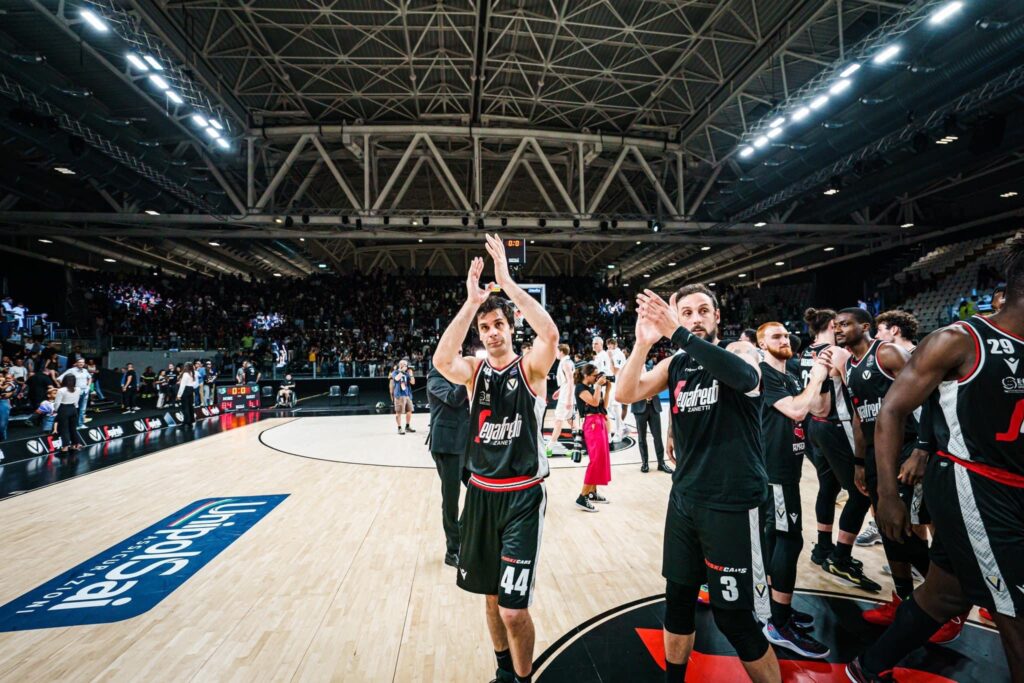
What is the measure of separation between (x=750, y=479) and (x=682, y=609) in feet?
2.32

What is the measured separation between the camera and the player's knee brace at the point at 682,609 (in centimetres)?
238

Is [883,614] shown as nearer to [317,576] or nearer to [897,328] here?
[897,328]

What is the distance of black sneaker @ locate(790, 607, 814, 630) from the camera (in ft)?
10.6

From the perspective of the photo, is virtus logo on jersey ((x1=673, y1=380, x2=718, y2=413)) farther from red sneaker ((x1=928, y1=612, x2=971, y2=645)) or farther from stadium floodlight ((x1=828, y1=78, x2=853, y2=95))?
stadium floodlight ((x1=828, y1=78, x2=853, y2=95))

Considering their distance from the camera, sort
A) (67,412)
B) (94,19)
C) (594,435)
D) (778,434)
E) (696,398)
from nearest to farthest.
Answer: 1. (696,398)
2. (778,434)
3. (594,435)
4. (94,19)
5. (67,412)

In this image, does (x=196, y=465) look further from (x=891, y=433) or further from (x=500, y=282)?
(x=891, y=433)

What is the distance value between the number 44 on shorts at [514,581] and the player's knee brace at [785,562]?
1.70m

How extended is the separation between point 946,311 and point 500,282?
2460cm

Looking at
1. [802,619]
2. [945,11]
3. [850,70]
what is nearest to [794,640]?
[802,619]

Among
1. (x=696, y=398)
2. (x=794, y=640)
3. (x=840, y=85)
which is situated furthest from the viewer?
(x=840, y=85)

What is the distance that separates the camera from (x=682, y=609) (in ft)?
7.80

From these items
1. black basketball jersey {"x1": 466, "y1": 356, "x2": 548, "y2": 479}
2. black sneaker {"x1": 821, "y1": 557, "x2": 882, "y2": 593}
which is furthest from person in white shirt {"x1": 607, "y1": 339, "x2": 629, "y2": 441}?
black basketball jersey {"x1": 466, "y1": 356, "x2": 548, "y2": 479}

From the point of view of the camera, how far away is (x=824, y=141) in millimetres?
12430

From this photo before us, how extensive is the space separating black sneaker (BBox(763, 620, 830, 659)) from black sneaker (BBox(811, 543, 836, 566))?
1277 mm
